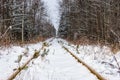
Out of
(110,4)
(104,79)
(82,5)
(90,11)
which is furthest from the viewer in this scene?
(82,5)

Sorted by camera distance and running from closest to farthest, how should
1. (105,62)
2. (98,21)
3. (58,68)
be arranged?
1. (58,68)
2. (105,62)
3. (98,21)

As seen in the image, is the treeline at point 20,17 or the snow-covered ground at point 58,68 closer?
the snow-covered ground at point 58,68

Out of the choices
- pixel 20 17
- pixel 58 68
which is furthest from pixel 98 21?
pixel 58 68

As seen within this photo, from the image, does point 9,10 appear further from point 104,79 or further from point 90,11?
point 104,79

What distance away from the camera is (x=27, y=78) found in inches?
280

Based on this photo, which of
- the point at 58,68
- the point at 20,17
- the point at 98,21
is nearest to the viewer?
the point at 58,68

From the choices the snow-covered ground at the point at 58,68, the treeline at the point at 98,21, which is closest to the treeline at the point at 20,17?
the treeline at the point at 98,21

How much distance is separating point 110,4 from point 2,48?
17608 mm

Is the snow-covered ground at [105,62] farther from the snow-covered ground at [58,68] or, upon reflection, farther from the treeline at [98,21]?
the treeline at [98,21]

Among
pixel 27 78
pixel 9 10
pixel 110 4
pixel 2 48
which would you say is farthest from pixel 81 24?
pixel 27 78

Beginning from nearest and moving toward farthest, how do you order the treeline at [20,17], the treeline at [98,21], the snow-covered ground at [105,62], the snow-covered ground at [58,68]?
1. the snow-covered ground at [58,68]
2. the snow-covered ground at [105,62]
3. the treeline at [98,21]
4. the treeline at [20,17]

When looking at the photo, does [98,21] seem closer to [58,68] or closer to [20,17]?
[20,17]

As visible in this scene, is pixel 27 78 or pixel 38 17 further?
pixel 38 17

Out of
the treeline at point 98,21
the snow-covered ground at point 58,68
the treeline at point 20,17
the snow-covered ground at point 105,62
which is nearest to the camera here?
the snow-covered ground at point 58,68
